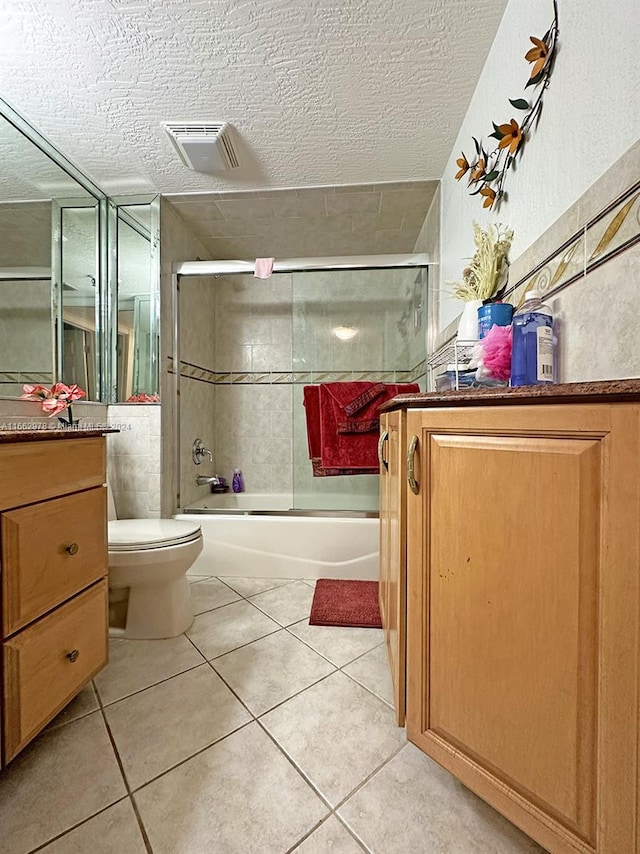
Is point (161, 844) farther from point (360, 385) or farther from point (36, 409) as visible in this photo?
point (360, 385)

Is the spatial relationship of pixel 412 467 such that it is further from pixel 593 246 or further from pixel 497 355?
pixel 593 246

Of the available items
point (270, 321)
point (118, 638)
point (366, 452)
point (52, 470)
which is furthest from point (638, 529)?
point (270, 321)

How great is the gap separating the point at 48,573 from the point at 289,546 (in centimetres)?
120

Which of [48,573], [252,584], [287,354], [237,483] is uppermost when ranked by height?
[287,354]

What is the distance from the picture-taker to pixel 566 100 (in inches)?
31.6

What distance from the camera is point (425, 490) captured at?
0.75m

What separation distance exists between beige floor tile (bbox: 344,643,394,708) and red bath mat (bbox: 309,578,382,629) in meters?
0.17

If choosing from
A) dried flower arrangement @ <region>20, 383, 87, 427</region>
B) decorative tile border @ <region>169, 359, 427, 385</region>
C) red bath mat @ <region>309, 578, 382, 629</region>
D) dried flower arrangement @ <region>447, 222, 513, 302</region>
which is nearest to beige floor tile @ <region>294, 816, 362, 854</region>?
red bath mat @ <region>309, 578, 382, 629</region>

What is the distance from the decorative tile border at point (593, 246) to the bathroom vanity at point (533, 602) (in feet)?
1.20

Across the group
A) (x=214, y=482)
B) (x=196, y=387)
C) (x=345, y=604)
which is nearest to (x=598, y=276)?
(x=345, y=604)

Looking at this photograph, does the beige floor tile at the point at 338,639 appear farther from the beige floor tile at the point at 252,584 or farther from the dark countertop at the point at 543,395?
the dark countertop at the point at 543,395

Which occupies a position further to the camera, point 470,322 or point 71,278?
point 71,278

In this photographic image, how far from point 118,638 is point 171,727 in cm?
57

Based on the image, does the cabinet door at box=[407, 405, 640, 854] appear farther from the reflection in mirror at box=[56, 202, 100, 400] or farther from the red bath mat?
the reflection in mirror at box=[56, 202, 100, 400]
